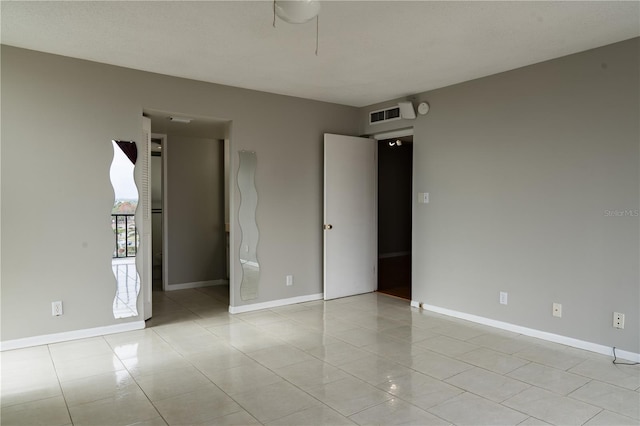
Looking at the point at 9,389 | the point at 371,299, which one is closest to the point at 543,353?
the point at 371,299

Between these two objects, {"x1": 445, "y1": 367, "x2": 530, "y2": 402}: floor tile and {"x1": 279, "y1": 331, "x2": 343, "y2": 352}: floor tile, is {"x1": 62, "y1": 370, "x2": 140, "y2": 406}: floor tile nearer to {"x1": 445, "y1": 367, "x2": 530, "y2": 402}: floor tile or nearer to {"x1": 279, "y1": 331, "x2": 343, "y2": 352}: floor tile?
{"x1": 279, "y1": 331, "x2": 343, "y2": 352}: floor tile

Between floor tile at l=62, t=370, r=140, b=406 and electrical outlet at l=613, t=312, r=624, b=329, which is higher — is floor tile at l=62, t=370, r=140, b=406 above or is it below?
below

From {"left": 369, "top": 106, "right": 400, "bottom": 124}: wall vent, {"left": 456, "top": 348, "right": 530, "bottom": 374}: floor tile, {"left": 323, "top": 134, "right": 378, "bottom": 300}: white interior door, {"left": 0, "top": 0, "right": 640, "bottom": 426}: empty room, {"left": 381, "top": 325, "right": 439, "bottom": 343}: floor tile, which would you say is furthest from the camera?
{"left": 323, "top": 134, "right": 378, "bottom": 300}: white interior door

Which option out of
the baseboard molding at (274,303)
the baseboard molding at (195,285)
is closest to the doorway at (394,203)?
the baseboard molding at (274,303)

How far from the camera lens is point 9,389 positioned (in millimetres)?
2742

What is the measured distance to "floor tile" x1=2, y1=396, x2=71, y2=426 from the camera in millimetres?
2342

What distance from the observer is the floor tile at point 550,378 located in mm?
2764

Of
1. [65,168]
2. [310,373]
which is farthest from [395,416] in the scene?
[65,168]

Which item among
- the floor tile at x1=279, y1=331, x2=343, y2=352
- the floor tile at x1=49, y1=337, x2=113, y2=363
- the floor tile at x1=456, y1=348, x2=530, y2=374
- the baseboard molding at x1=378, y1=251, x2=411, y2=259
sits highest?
the baseboard molding at x1=378, y1=251, x2=411, y2=259

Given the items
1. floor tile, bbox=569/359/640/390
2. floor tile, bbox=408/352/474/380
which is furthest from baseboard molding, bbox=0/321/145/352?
floor tile, bbox=569/359/640/390

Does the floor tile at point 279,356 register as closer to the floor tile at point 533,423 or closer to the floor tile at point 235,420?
the floor tile at point 235,420

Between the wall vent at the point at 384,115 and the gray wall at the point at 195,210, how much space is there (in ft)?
7.61

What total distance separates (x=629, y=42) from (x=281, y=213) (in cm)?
360

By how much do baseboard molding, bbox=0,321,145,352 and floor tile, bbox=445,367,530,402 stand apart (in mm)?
2951
